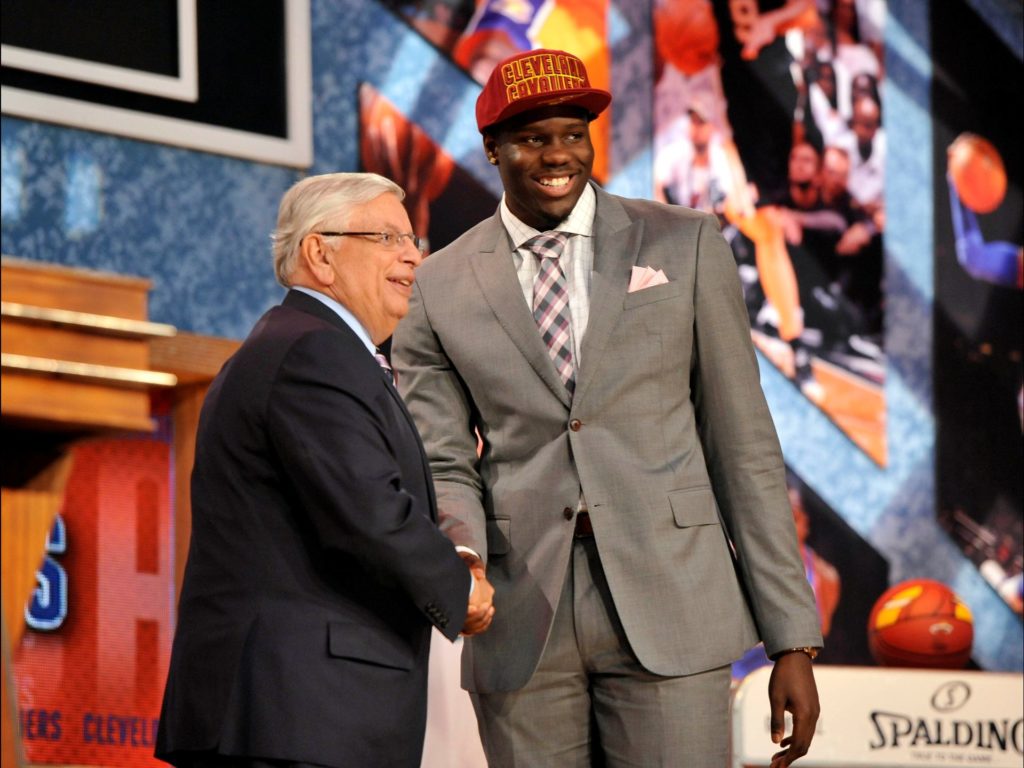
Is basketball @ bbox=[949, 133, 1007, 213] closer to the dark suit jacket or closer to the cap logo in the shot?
the cap logo

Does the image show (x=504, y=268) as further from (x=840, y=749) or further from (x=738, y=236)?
(x=738, y=236)

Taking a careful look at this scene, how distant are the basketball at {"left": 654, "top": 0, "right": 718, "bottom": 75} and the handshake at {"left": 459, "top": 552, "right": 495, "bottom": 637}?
A: 3.96 m

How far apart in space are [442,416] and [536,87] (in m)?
0.48

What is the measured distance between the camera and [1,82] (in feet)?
14.7

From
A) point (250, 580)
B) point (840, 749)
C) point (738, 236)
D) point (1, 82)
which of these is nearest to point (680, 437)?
point (250, 580)

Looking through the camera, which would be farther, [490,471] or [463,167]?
[463,167]

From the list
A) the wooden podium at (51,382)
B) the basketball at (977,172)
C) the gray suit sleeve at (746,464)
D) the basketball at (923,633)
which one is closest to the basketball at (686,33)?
the basketball at (977,172)

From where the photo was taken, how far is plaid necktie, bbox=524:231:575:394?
2281mm

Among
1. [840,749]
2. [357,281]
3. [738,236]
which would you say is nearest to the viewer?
[357,281]

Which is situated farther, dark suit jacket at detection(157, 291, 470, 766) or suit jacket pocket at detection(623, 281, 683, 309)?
suit jacket pocket at detection(623, 281, 683, 309)

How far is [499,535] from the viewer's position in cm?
228

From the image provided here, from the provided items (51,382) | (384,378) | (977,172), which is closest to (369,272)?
(384,378)

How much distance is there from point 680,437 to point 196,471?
25.5 inches

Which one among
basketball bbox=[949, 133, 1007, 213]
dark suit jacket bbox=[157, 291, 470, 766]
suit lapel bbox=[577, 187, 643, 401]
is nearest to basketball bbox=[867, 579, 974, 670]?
basketball bbox=[949, 133, 1007, 213]
